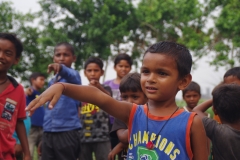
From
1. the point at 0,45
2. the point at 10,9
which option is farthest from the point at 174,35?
the point at 0,45

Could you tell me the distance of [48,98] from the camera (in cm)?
188

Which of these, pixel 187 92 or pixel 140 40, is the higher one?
pixel 140 40

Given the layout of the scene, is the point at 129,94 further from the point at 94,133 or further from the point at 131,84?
the point at 94,133

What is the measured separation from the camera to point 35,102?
5.99 ft

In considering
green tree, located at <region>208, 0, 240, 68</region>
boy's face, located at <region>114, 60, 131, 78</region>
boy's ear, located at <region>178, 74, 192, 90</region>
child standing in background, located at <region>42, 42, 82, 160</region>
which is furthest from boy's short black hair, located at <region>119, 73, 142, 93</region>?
green tree, located at <region>208, 0, 240, 68</region>

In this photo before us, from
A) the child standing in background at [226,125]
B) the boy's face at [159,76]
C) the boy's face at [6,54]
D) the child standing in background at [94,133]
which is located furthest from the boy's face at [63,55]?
the boy's face at [159,76]

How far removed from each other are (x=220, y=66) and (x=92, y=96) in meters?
17.6

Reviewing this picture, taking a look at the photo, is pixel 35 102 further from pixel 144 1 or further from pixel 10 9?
pixel 144 1

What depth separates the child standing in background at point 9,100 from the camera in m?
3.27

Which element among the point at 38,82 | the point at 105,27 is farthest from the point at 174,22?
the point at 38,82

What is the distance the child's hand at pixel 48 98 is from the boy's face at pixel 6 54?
57.6 inches

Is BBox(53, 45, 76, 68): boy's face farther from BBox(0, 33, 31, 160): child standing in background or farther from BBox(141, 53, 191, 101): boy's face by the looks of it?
BBox(141, 53, 191, 101): boy's face

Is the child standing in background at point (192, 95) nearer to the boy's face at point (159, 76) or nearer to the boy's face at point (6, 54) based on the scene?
the boy's face at point (6, 54)

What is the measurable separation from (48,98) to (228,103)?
160 cm
